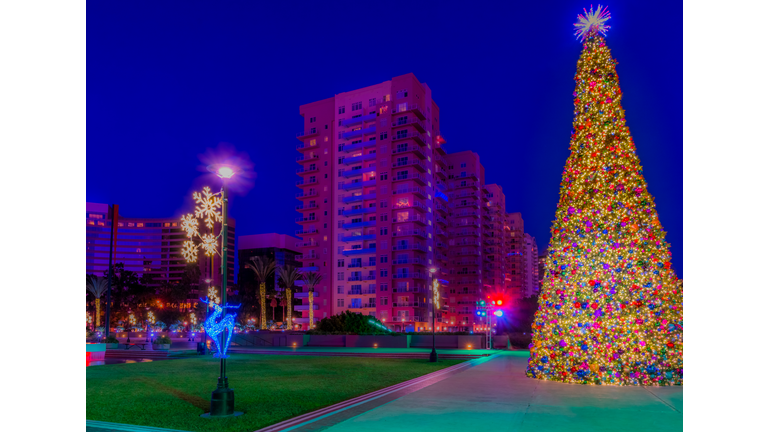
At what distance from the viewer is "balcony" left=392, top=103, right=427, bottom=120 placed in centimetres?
8156

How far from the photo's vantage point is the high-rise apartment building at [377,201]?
8044 cm

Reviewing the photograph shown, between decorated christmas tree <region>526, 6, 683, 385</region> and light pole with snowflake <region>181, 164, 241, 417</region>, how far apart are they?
1060 cm

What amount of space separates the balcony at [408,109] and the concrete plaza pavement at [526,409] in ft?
229

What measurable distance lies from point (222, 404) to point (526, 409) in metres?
6.83

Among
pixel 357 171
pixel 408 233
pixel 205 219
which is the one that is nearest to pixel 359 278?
pixel 408 233

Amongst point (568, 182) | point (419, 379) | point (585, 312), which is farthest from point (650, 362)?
point (419, 379)

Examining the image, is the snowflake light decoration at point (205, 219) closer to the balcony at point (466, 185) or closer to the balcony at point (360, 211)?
the balcony at point (360, 211)

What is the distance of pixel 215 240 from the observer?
41.6 feet

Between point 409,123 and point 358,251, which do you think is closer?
point 409,123

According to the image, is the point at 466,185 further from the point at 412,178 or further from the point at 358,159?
the point at 358,159

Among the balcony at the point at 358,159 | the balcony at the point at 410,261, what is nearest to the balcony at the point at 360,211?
the balcony at the point at 358,159

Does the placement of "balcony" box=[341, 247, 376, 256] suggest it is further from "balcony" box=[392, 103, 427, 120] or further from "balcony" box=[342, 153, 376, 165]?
"balcony" box=[392, 103, 427, 120]

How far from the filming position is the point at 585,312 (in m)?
15.7
